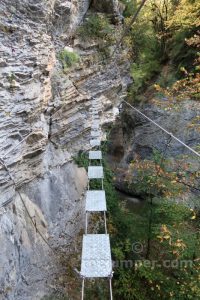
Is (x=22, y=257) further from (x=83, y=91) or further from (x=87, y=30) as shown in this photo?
(x=87, y=30)

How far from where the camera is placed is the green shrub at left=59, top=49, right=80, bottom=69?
6727mm

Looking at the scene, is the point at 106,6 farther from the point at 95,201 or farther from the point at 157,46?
the point at 95,201

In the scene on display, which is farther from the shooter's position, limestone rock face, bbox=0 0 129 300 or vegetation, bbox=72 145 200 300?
vegetation, bbox=72 145 200 300

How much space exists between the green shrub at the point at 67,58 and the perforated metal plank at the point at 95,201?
2974 millimetres

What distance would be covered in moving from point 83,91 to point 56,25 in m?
1.55

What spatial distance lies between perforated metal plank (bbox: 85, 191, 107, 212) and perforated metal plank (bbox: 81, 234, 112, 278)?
2.09 ft

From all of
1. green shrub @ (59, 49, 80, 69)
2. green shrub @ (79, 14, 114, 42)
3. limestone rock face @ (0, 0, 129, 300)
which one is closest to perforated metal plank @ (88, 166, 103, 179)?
limestone rock face @ (0, 0, 129, 300)

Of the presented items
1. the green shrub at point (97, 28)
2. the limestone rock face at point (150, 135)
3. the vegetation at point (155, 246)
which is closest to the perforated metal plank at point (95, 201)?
the vegetation at point (155, 246)

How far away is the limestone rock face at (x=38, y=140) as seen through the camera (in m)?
4.35

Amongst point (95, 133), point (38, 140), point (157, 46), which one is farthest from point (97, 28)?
point (157, 46)

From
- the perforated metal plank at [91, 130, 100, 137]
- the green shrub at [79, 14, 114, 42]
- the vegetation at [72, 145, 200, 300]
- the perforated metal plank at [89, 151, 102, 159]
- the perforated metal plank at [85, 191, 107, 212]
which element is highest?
the green shrub at [79, 14, 114, 42]

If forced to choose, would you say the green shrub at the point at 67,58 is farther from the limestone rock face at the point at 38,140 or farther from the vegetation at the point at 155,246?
the vegetation at the point at 155,246

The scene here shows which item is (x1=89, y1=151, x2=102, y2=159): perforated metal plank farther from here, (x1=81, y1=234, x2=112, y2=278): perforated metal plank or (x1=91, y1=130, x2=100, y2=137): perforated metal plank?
(x1=81, y1=234, x2=112, y2=278): perforated metal plank

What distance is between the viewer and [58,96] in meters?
6.24
